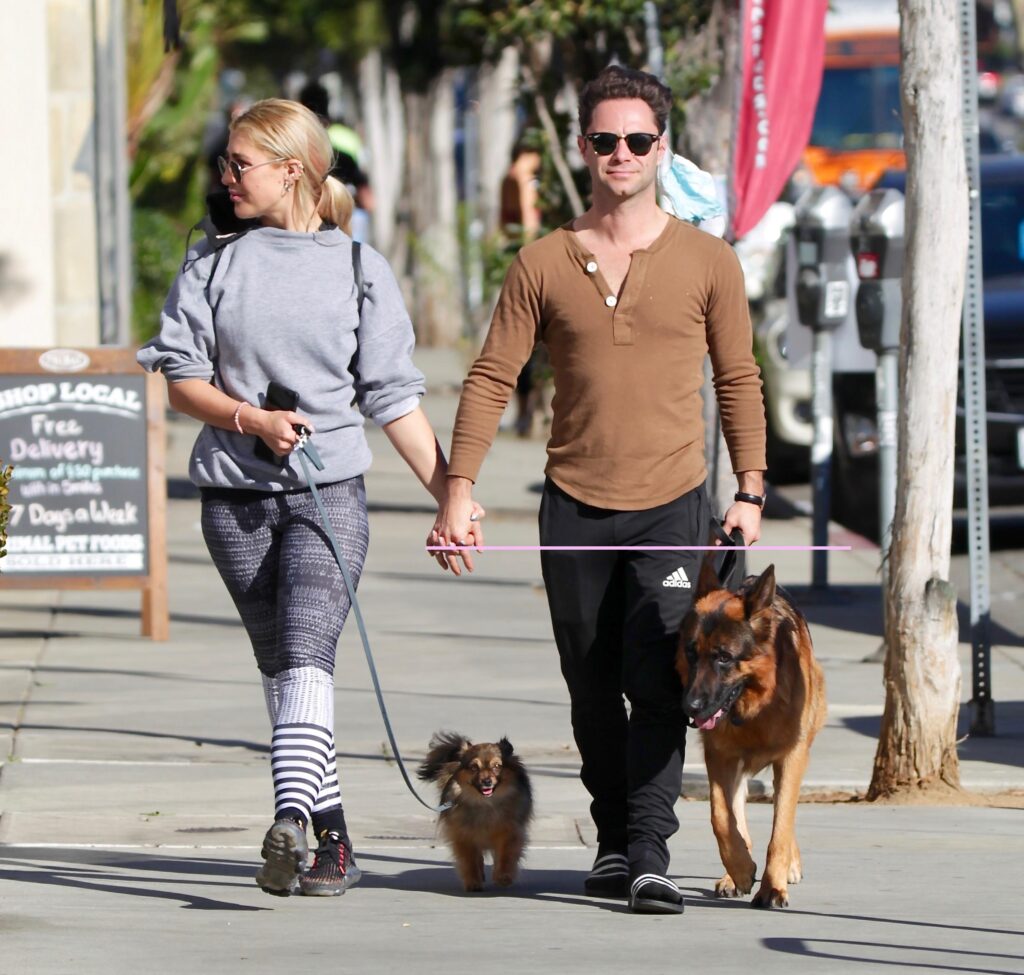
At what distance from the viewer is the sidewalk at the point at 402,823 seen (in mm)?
5406

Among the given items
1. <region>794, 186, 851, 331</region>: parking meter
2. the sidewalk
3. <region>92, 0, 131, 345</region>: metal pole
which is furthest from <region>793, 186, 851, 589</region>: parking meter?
<region>92, 0, 131, 345</region>: metal pole

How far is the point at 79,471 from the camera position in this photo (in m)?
10.7

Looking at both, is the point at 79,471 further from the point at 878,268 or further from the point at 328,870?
the point at 328,870

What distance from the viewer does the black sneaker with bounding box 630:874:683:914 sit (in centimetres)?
566

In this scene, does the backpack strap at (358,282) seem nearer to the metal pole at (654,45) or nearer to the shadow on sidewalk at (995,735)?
the shadow on sidewalk at (995,735)

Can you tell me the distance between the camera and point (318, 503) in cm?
559

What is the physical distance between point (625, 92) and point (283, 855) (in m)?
2.06

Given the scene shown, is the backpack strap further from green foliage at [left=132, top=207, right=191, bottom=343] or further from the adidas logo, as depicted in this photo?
green foliage at [left=132, top=207, right=191, bottom=343]

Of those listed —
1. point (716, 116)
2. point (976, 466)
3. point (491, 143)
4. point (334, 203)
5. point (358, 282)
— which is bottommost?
point (976, 466)

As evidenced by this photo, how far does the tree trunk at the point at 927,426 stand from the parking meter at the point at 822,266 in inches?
174

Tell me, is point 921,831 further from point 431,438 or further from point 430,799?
point 431,438

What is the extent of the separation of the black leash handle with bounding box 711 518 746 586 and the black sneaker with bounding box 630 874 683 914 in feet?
2.53

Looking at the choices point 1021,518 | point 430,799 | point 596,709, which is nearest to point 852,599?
point 1021,518

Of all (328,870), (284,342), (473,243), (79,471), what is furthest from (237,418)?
(473,243)
